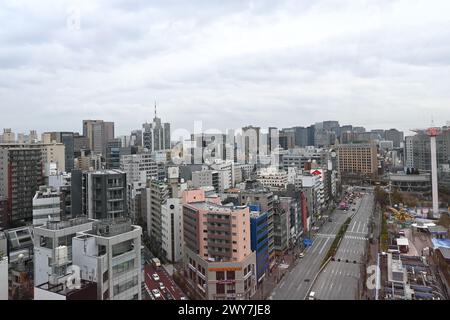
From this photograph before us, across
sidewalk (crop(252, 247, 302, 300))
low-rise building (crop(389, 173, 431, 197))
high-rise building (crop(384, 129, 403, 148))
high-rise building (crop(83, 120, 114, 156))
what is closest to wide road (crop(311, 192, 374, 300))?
sidewalk (crop(252, 247, 302, 300))

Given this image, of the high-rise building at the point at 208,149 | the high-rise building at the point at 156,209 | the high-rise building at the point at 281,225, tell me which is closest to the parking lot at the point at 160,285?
the high-rise building at the point at 156,209

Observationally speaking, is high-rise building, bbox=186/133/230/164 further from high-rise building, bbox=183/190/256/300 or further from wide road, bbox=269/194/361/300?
high-rise building, bbox=183/190/256/300

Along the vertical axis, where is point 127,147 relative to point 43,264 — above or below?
above

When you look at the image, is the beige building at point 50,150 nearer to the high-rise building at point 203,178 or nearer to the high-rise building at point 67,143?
the high-rise building at point 67,143

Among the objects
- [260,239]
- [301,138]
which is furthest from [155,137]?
[260,239]

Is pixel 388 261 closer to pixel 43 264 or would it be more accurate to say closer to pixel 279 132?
pixel 43 264
